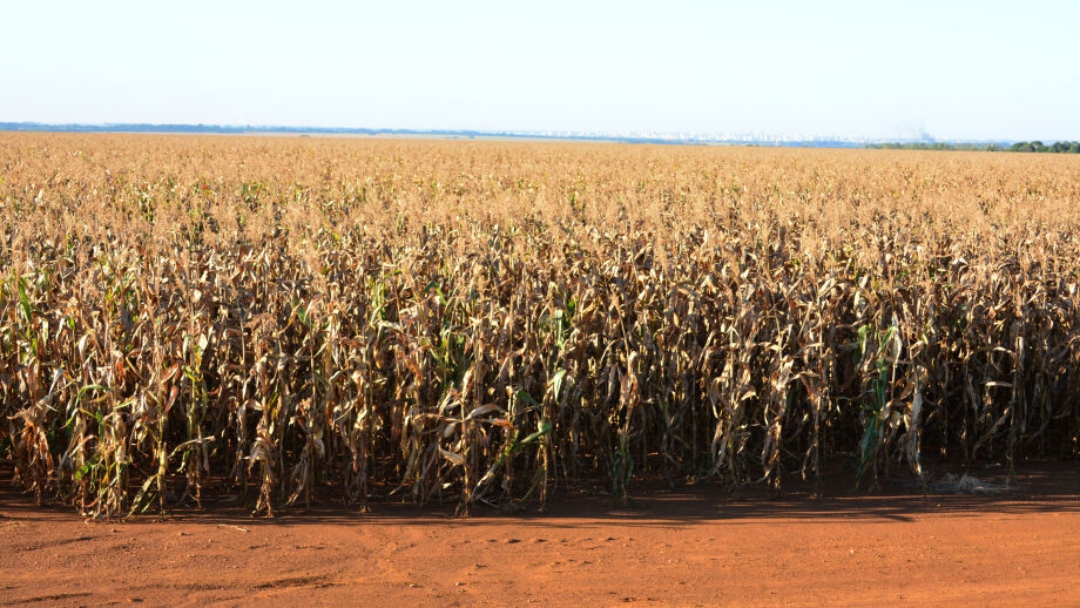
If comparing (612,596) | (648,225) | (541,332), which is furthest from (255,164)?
(612,596)

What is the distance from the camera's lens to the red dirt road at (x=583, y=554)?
13.0ft

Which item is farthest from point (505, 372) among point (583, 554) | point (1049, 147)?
point (1049, 147)

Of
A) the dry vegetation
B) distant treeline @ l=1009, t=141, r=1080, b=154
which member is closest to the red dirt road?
the dry vegetation

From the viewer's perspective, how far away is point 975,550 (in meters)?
4.50

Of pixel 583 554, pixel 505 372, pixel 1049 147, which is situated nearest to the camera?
pixel 583 554

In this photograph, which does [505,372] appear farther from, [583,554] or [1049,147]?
[1049,147]

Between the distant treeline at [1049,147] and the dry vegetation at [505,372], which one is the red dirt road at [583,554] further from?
the distant treeline at [1049,147]

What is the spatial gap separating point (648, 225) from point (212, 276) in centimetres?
402

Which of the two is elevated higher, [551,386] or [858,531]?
[551,386]

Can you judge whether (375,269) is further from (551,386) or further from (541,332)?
(551,386)

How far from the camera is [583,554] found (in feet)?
14.5

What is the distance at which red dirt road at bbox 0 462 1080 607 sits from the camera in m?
3.96

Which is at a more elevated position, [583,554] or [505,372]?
[505,372]

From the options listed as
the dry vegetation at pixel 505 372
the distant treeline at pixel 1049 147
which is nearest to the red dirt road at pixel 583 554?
the dry vegetation at pixel 505 372
